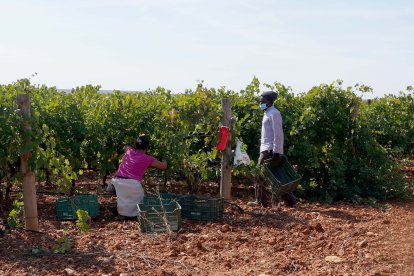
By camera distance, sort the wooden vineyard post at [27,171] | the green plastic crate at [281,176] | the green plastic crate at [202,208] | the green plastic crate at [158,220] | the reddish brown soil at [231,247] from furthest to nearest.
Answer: the green plastic crate at [281,176] → the green plastic crate at [202,208] → the green plastic crate at [158,220] → the wooden vineyard post at [27,171] → the reddish brown soil at [231,247]

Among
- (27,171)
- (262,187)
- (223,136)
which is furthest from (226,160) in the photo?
(27,171)

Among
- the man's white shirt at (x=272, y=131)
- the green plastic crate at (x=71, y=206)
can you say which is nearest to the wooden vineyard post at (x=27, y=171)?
the green plastic crate at (x=71, y=206)

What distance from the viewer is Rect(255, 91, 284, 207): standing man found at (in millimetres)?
7773

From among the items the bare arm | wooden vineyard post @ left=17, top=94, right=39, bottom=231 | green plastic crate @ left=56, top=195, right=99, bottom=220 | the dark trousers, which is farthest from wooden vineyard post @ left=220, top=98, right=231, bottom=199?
wooden vineyard post @ left=17, top=94, right=39, bottom=231

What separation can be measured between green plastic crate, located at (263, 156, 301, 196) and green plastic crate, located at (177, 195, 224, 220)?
3.28ft

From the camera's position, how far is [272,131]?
786 centimetres

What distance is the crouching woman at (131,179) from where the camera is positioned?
23.4ft

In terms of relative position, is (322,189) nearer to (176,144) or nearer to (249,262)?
(176,144)

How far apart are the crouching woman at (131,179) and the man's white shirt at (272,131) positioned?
1577 millimetres

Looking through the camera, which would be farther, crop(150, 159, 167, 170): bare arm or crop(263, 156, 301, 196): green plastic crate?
crop(263, 156, 301, 196): green plastic crate

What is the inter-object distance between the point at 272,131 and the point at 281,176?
663 millimetres

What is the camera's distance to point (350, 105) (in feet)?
30.4

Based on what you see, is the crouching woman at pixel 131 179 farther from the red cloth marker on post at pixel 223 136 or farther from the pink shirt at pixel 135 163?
the red cloth marker on post at pixel 223 136

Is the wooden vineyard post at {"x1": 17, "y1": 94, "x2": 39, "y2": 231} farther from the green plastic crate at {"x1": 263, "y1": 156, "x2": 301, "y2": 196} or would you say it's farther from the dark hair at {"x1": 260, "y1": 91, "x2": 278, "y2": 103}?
the dark hair at {"x1": 260, "y1": 91, "x2": 278, "y2": 103}
